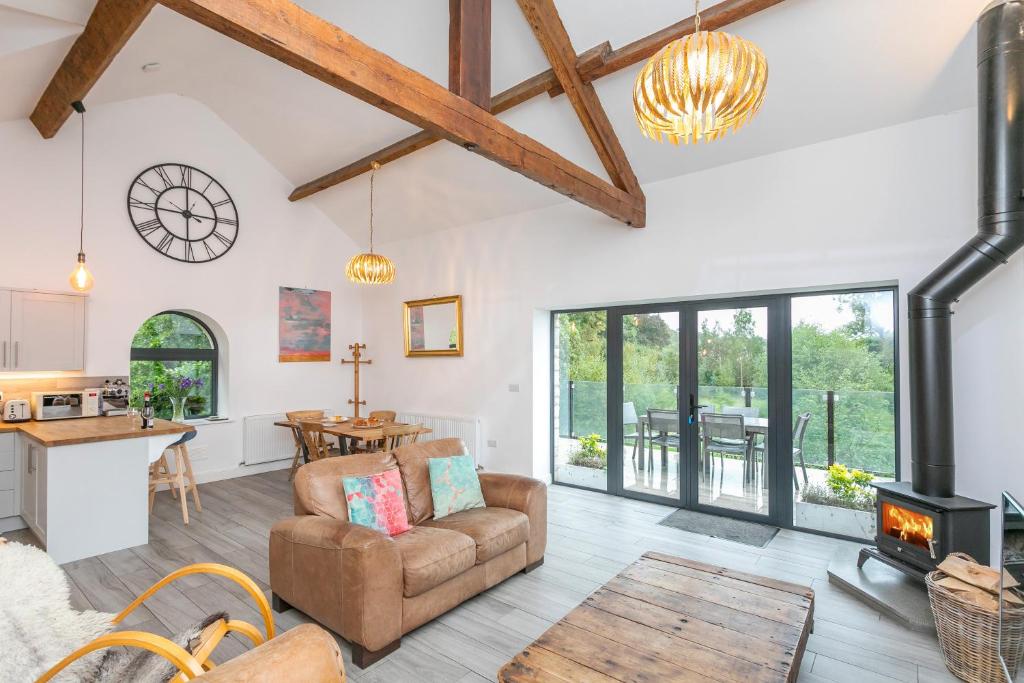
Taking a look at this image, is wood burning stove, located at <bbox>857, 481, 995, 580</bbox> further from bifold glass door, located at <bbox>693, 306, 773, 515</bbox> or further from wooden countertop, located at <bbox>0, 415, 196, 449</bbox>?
wooden countertop, located at <bbox>0, 415, 196, 449</bbox>

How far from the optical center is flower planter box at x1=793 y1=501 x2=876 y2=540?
4.13m

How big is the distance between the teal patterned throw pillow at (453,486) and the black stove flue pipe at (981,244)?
2.87 metres

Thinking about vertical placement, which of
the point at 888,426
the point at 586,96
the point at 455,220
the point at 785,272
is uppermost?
the point at 586,96

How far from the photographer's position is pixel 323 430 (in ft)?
17.4

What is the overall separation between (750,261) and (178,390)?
21.3 feet

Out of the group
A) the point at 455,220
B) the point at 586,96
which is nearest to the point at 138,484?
the point at 455,220

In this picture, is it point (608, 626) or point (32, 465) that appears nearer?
point (608, 626)

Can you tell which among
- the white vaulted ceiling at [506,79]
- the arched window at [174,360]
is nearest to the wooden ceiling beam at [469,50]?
the white vaulted ceiling at [506,79]

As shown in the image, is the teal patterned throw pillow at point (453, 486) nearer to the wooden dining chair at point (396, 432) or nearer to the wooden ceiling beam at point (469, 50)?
the wooden dining chair at point (396, 432)

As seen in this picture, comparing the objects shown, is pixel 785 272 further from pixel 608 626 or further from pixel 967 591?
pixel 608 626

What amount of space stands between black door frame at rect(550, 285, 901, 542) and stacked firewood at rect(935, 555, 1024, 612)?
1.45 m

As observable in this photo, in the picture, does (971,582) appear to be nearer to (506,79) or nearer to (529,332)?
(529,332)

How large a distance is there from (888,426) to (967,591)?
5.97 ft

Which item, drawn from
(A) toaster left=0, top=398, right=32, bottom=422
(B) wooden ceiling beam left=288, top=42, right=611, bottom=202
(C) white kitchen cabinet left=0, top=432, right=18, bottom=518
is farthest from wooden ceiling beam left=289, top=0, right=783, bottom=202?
(C) white kitchen cabinet left=0, top=432, right=18, bottom=518
